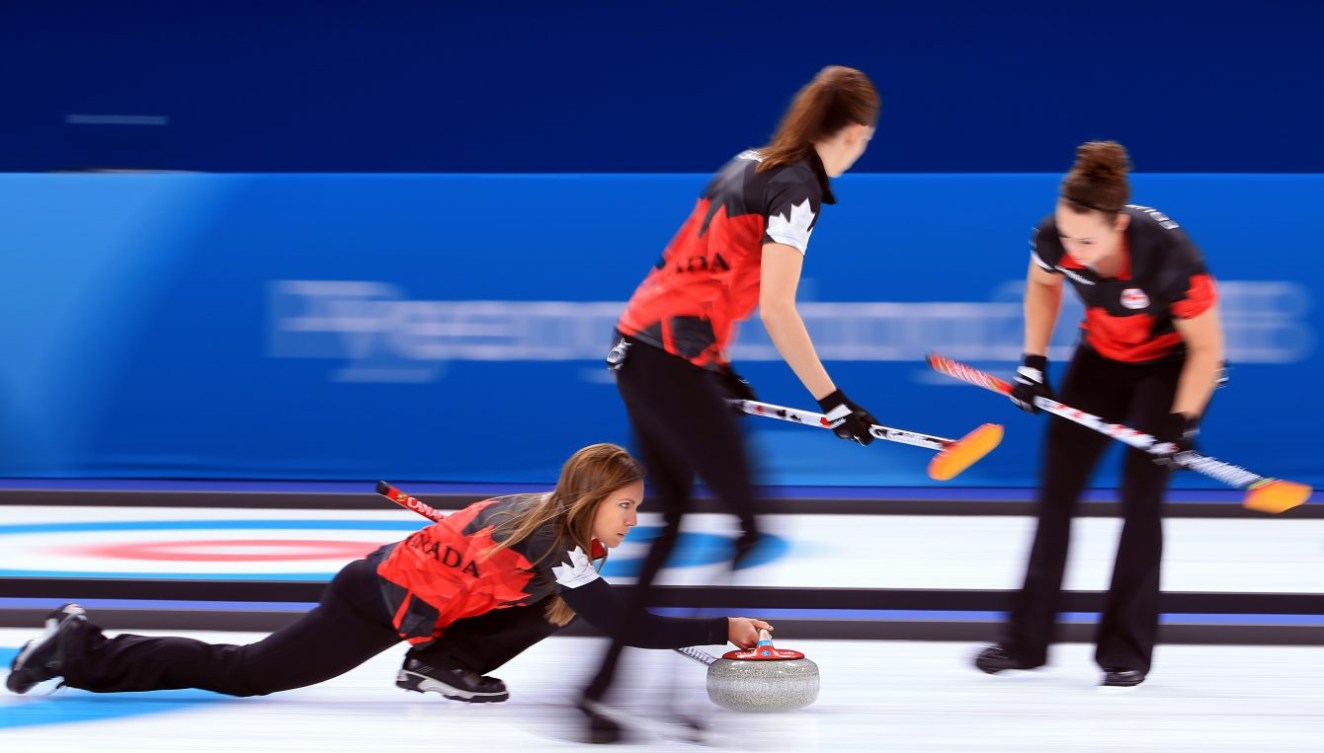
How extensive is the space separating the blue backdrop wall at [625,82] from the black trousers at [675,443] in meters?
7.16

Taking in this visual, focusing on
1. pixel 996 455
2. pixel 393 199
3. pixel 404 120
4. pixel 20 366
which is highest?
pixel 404 120

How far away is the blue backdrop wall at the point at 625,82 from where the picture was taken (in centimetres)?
977

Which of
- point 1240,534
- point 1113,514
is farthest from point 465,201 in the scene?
point 1240,534

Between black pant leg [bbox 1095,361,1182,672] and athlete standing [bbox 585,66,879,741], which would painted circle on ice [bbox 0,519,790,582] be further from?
athlete standing [bbox 585,66,879,741]

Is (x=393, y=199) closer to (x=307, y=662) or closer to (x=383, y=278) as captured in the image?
(x=383, y=278)

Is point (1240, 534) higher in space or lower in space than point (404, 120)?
lower

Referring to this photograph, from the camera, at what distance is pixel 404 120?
10008 mm

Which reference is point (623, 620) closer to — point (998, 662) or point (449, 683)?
point (449, 683)

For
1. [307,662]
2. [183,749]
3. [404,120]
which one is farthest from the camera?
[404,120]

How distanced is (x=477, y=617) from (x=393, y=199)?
322 cm

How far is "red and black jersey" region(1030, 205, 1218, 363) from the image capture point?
3.10m

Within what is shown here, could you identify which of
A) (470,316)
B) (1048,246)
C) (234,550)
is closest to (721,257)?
(1048,246)

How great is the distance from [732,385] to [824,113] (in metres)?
0.59

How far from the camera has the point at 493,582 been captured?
9.66ft
